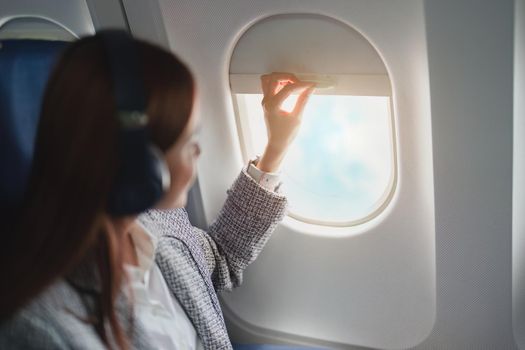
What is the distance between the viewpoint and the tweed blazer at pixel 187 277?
Answer: 977 millimetres

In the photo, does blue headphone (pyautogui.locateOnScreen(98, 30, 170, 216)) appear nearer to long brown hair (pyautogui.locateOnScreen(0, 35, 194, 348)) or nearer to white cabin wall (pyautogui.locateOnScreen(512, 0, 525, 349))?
long brown hair (pyautogui.locateOnScreen(0, 35, 194, 348))

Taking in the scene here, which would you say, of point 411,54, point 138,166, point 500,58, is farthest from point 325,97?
point 138,166

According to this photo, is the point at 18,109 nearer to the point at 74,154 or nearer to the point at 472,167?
the point at 74,154

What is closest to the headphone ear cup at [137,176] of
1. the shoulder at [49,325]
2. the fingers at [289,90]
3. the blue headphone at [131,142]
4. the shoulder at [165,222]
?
the blue headphone at [131,142]

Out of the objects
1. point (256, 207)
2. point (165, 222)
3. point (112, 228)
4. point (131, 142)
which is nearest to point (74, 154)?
point (131, 142)

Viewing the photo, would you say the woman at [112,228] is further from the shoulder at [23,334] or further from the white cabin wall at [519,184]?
the white cabin wall at [519,184]

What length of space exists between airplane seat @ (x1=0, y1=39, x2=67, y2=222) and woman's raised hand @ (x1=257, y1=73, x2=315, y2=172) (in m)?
0.47

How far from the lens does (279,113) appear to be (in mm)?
1327

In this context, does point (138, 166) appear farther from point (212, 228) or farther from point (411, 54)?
point (212, 228)

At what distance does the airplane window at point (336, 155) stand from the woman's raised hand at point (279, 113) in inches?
2.5

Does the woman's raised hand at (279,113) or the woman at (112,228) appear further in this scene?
the woman's raised hand at (279,113)

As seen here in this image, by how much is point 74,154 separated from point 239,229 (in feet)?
2.28

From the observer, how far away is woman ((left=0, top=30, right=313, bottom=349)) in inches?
31.7

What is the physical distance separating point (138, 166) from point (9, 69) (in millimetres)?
473
